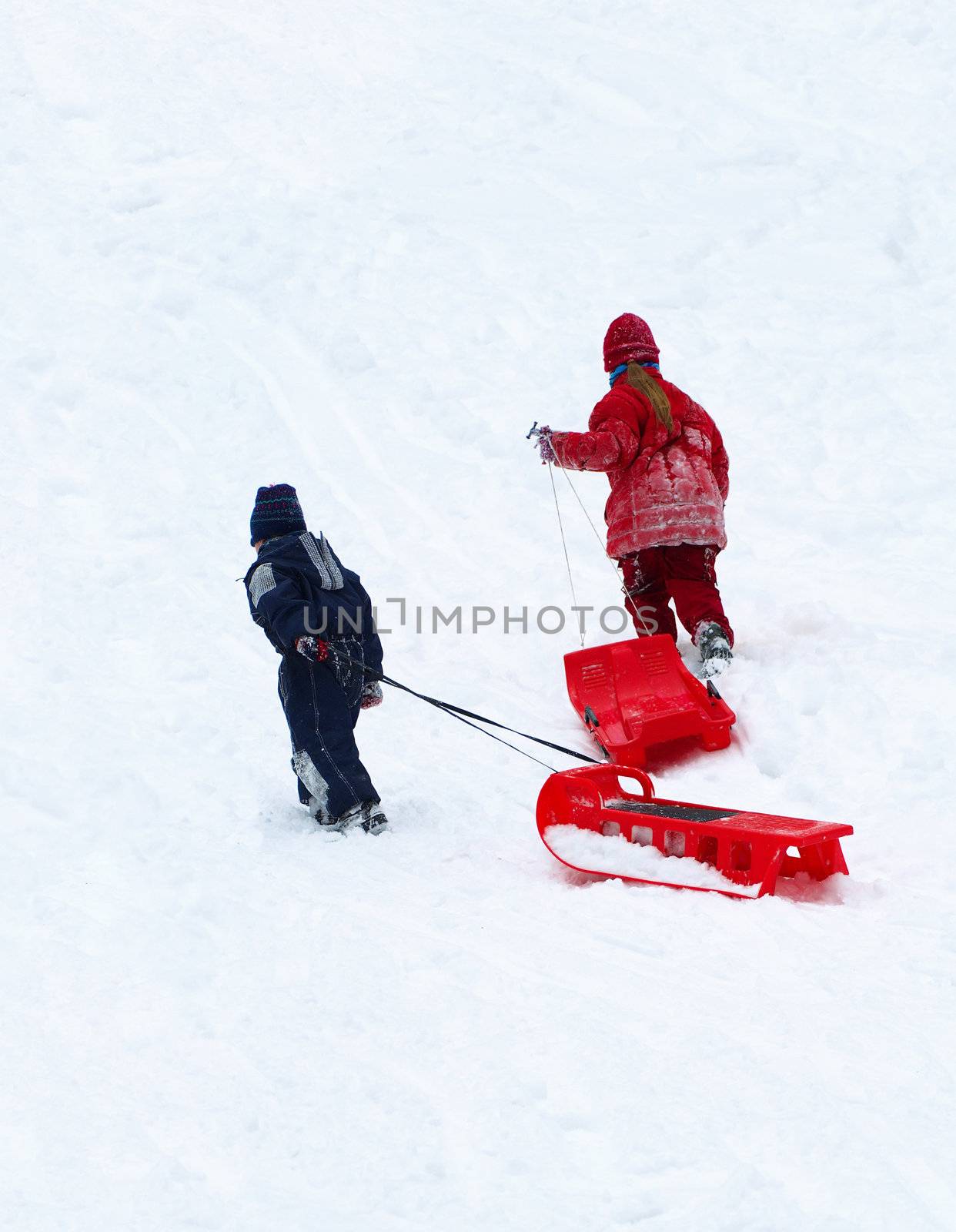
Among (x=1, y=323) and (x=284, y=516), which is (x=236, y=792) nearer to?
(x=284, y=516)

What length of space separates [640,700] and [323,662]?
140 centimetres

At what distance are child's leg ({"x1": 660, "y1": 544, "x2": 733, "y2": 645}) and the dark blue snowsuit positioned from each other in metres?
1.56

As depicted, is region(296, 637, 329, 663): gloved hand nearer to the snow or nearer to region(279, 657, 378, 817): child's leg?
region(279, 657, 378, 817): child's leg

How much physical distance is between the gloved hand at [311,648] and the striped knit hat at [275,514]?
55 centimetres

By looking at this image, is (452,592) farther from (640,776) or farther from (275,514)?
(640,776)

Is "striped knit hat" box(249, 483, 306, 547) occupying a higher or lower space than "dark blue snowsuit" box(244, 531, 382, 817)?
higher

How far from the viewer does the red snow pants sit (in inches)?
219

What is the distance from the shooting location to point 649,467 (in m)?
5.69

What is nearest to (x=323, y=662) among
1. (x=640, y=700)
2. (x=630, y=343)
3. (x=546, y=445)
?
(x=640, y=700)

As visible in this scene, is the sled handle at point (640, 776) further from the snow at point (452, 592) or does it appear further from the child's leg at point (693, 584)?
the child's leg at point (693, 584)

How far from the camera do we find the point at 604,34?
474 inches

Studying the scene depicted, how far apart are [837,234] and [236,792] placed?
690 cm

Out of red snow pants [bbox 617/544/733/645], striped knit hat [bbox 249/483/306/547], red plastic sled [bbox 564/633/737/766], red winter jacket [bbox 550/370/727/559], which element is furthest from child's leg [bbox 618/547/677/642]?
Answer: striped knit hat [bbox 249/483/306/547]

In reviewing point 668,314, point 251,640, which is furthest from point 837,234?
point 251,640
